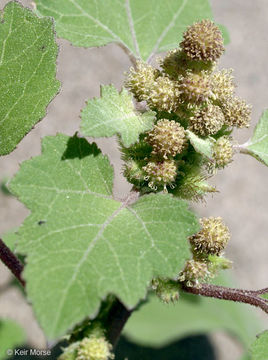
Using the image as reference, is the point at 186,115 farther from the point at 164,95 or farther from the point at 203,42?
the point at 203,42

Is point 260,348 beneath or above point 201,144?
beneath

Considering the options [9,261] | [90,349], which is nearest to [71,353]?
[90,349]

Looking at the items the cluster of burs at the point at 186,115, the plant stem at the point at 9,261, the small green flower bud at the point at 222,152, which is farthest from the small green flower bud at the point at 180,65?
the plant stem at the point at 9,261

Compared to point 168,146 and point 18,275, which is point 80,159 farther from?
point 18,275

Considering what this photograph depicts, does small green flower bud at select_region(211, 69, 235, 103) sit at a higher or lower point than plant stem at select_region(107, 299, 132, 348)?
higher

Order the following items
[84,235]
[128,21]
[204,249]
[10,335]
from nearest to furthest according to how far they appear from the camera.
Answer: [84,235], [204,249], [128,21], [10,335]

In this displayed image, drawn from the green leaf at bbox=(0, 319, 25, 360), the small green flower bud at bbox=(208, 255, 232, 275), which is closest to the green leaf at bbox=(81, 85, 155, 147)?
the small green flower bud at bbox=(208, 255, 232, 275)

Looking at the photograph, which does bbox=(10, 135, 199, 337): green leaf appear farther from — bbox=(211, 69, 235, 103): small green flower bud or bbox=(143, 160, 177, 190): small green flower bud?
bbox=(211, 69, 235, 103): small green flower bud
